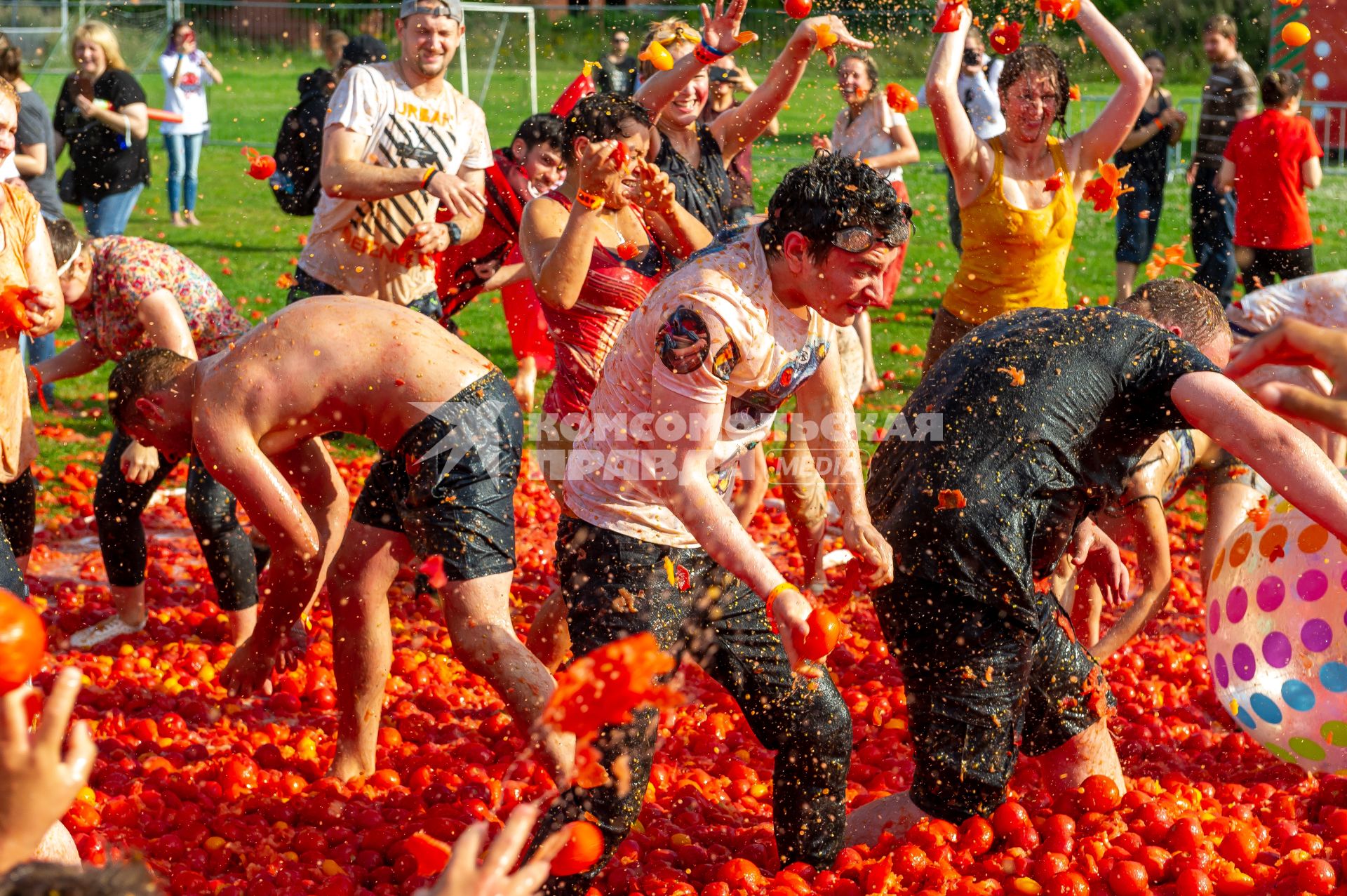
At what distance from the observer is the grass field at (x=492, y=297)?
426 inches

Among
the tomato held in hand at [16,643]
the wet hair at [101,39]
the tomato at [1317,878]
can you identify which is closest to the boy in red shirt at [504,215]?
the tomato at [1317,878]

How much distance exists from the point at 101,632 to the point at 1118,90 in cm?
463

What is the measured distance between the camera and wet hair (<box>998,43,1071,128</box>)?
555cm

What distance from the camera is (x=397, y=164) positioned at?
19.5 feet

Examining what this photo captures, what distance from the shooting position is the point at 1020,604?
3539 millimetres

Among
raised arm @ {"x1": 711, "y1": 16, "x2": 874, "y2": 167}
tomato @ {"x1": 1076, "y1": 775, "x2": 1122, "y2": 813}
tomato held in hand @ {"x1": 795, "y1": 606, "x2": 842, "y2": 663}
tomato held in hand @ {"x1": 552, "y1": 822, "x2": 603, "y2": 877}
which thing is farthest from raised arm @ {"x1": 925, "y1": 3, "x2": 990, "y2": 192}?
tomato held in hand @ {"x1": 552, "y1": 822, "x2": 603, "y2": 877}

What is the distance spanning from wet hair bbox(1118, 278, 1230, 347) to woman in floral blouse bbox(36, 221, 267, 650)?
336 centimetres

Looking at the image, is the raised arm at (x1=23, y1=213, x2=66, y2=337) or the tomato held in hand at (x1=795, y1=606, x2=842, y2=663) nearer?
the tomato held in hand at (x1=795, y1=606, x2=842, y2=663)

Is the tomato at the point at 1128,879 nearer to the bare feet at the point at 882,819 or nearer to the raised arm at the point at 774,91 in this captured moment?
the bare feet at the point at 882,819

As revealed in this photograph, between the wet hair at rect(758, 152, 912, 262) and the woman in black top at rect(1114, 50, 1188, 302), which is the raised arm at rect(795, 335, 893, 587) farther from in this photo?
the woman in black top at rect(1114, 50, 1188, 302)

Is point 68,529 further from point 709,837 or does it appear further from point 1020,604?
point 1020,604

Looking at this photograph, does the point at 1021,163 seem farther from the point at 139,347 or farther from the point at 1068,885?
the point at 139,347

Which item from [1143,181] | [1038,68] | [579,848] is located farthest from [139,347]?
[1143,181]

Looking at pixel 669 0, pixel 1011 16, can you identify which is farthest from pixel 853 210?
pixel 669 0
